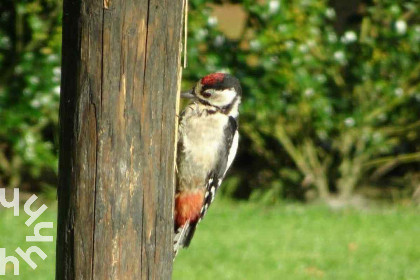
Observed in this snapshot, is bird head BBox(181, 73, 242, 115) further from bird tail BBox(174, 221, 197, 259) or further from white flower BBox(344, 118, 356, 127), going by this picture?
white flower BBox(344, 118, 356, 127)

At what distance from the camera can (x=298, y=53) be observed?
841 centimetres

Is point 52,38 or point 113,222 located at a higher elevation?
point 113,222

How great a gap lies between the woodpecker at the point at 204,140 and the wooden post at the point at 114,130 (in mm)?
1697

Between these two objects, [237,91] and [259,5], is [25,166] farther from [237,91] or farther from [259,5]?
[237,91]

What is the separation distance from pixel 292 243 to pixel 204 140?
9.38 feet

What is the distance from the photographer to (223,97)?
4957 mm

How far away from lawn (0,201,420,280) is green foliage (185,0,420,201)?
53cm

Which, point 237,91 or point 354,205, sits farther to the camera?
point 354,205

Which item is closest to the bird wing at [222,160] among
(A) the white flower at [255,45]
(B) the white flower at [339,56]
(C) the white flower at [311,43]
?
(A) the white flower at [255,45]

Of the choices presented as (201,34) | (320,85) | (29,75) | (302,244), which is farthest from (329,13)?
(29,75)

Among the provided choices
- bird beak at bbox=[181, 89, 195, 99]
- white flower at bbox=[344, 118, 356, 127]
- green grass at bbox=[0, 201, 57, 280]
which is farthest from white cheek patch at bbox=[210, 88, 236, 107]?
white flower at bbox=[344, 118, 356, 127]

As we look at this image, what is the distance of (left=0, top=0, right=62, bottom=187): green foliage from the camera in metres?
8.07

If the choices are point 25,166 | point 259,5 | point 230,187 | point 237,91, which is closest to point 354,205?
point 230,187

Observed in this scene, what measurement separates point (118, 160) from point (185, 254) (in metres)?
4.15
